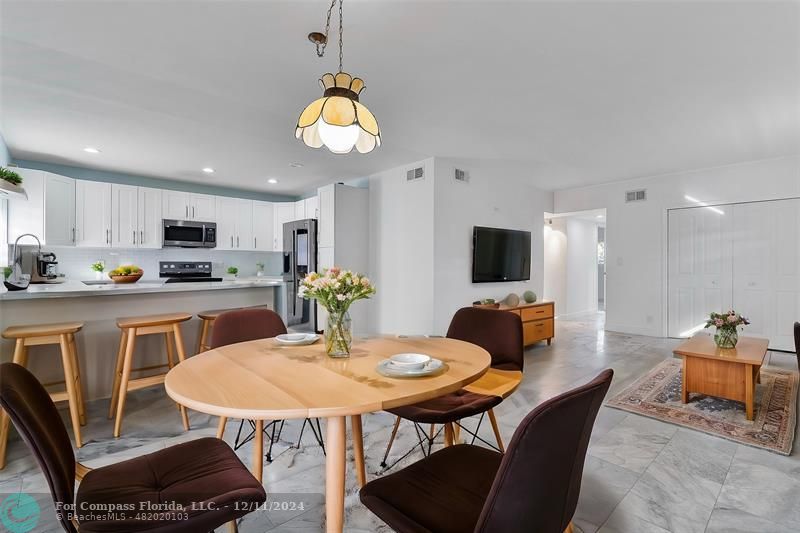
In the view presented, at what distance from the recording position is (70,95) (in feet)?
9.42

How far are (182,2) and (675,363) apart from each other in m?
5.42

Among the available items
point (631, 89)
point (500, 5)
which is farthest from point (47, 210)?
point (631, 89)

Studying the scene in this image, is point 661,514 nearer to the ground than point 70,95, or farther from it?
nearer to the ground

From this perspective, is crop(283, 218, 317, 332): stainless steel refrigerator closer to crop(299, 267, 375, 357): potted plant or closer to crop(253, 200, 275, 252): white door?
crop(253, 200, 275, 252): white door

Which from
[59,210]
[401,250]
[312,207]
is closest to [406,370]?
[401,250]

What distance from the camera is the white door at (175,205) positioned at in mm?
5430

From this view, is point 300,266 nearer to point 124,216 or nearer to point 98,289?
point 124,216

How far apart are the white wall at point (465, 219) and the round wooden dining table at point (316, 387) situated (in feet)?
9.77

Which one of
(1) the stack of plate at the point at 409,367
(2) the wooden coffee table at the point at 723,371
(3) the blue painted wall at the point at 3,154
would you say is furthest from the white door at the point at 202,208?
(2) the wooden coffee table at the point at 723,371

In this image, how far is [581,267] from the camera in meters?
8.12

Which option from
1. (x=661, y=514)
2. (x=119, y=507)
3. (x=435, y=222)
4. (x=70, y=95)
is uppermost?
(x=70, y=95)

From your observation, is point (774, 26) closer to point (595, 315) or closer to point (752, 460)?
point (752, 460)

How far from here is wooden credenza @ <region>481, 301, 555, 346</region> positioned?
4.86 meters

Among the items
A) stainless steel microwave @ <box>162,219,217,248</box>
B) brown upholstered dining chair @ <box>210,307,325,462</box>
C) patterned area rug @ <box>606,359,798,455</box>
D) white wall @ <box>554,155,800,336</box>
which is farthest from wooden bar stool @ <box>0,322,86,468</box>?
white wall @ <box>554,155,800,336</box>
